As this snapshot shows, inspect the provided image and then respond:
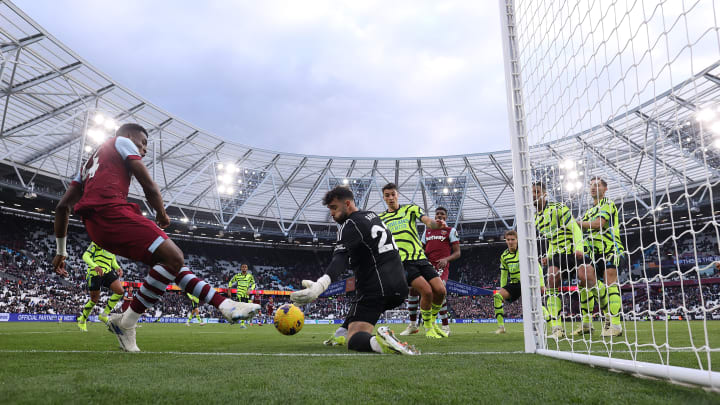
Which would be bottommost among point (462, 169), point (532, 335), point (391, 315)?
point (391, 315)

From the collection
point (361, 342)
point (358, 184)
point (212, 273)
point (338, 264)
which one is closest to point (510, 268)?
point (361, 342)

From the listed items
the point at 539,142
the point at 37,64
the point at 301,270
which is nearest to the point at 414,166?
the point at 301,270

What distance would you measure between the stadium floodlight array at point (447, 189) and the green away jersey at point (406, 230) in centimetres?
2580

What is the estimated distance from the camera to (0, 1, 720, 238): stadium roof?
766 inches

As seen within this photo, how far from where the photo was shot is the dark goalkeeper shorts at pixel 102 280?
7.94m

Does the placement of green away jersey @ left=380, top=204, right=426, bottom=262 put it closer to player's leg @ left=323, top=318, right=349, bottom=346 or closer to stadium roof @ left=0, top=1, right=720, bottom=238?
player's leg @ left=323, top=318, right=349, bottom=346

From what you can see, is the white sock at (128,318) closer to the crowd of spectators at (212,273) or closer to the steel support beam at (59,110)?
the crowd of spectators at (212,273)

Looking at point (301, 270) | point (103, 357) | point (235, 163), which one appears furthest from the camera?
point (301, 270)

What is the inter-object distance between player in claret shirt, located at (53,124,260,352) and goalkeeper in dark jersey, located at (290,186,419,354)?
0.98m

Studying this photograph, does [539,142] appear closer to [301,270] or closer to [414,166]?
[414,166]

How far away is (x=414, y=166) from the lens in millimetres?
32344

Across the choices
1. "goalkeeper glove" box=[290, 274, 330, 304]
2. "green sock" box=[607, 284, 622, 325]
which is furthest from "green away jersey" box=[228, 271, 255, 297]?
"goalkeeper glove" box=[290, 274, 330, 304]

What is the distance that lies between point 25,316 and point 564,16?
24.7 m

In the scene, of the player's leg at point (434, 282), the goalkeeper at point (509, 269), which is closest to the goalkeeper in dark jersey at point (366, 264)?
the player's leg at point (434, 282)
